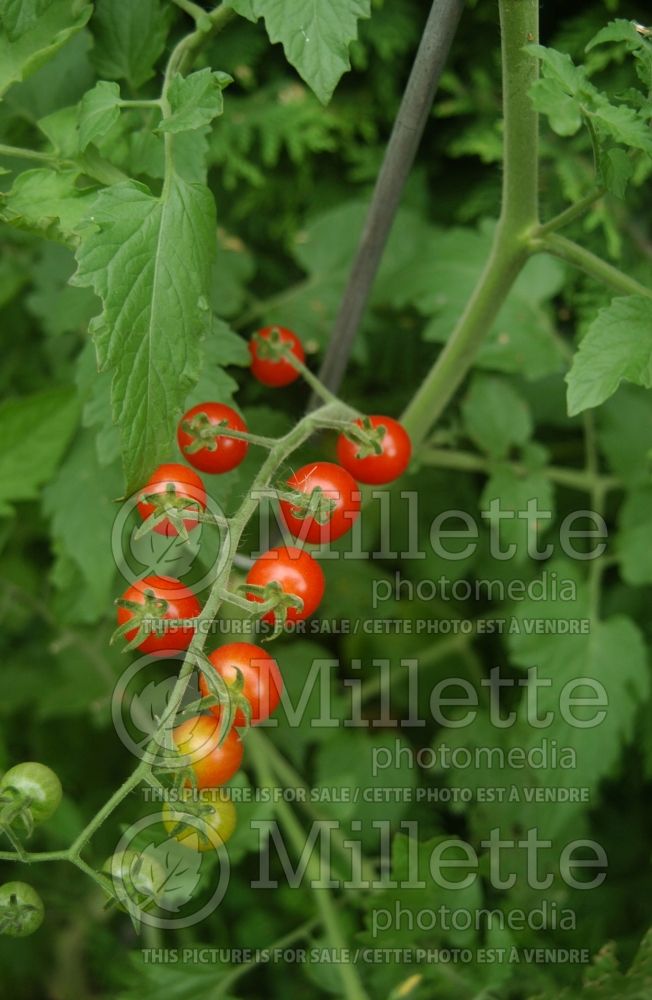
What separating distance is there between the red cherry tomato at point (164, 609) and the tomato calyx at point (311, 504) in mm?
132

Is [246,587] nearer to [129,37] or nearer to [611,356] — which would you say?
[611,356]

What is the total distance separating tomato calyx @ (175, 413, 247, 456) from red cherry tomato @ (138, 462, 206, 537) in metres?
0.05

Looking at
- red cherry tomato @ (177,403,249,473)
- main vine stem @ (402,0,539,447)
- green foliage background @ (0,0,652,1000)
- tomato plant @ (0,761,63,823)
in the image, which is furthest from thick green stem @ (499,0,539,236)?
tomato plant @ (0,761,63,823)

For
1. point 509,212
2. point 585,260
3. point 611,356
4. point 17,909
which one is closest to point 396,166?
point 509,212

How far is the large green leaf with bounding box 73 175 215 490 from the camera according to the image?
0.87m

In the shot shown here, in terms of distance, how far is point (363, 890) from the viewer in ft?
4.71

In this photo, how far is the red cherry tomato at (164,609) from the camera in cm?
87

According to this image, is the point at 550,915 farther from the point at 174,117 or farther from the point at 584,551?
the point at 174,117

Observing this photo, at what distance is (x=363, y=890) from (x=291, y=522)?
0.73 metres

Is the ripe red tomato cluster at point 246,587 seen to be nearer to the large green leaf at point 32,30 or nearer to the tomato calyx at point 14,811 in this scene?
the tomato calyx at point 14,811

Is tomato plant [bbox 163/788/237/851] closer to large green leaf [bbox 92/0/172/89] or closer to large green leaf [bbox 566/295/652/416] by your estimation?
large green leaf [bbox 566/295/652/416]

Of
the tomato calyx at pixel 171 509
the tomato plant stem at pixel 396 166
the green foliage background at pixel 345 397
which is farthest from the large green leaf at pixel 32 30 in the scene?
the tomato calyx at pixel 171 509

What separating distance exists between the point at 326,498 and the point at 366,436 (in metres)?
0.13

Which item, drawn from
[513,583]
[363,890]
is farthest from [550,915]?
[513,583]
